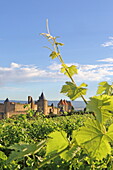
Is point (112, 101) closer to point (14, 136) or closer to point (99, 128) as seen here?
point (99, 128)

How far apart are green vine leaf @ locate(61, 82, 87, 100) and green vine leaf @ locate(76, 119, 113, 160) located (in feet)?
0.57

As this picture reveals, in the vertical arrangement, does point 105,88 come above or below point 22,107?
below

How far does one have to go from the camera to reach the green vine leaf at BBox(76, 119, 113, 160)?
2.09 ft

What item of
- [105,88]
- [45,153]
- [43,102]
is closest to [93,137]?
[105,88]

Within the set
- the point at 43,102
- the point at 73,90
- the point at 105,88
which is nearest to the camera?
the point at 73,90

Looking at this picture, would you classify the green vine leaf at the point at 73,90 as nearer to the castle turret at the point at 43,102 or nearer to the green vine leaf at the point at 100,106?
the green vine leaf at the point at 100,106

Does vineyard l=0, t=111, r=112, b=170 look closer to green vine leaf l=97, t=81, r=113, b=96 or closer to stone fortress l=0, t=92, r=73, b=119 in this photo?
green vine leaf l=97, t=81, r=113, b=96

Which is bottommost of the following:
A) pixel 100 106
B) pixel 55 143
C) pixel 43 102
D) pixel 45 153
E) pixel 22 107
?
pixel 45 153

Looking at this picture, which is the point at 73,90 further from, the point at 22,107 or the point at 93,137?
the point at 22,107

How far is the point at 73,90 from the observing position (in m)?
0.82

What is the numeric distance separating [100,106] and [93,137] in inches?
3.4

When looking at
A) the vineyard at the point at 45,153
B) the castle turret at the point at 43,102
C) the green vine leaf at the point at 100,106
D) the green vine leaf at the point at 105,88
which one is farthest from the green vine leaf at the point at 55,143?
the castle turret at the point at 43,102

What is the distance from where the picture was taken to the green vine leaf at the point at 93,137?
0.64 meters

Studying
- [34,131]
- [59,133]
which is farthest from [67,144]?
[34,131]
